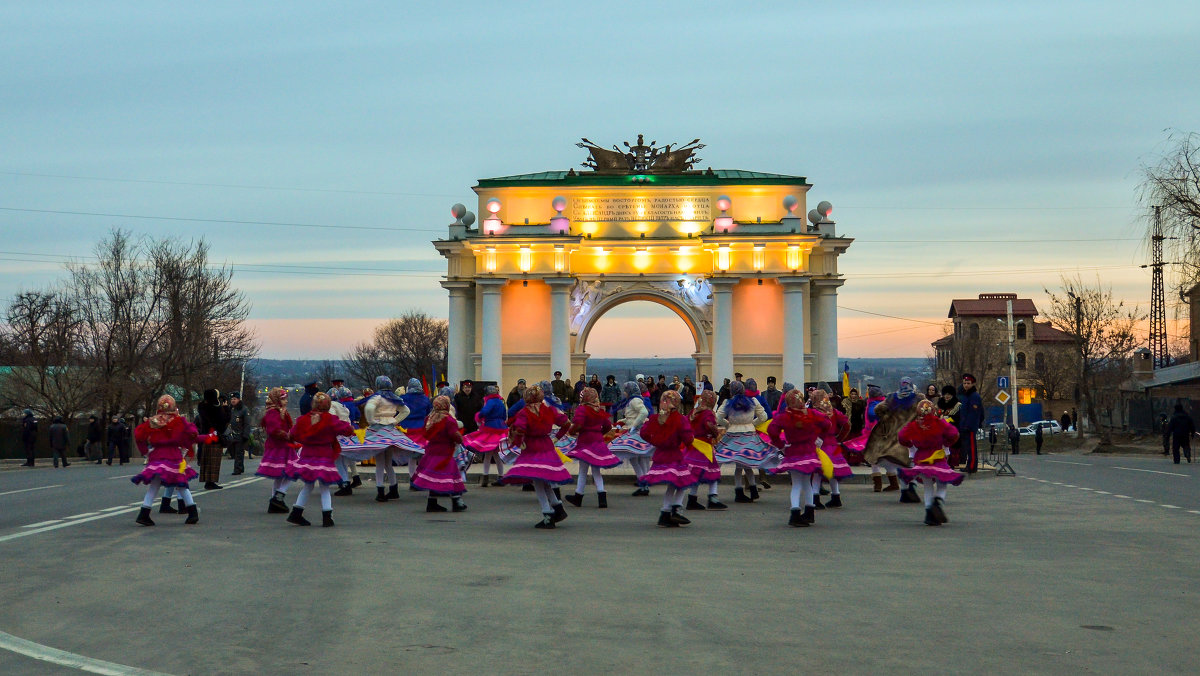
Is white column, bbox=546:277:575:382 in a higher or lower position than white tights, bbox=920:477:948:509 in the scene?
higher

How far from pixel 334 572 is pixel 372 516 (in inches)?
247

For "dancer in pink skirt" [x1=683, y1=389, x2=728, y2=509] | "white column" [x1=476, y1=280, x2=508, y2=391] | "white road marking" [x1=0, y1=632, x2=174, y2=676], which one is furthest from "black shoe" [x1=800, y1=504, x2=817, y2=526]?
"white column" [x1=476, y1=280, x2=508, y2=391]

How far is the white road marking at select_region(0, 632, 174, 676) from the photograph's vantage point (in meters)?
7.47

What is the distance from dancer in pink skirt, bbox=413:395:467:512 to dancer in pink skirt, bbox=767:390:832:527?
14.7ft

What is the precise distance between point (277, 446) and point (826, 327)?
112ft

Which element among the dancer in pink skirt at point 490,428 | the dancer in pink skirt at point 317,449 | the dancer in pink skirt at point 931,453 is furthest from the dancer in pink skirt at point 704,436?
the dancer in pink skirt at point 490,428

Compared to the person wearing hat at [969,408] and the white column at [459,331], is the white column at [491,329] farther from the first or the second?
the person wearing hat at [969,408]

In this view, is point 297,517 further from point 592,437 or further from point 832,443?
point 832,443

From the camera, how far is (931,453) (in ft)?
54.6

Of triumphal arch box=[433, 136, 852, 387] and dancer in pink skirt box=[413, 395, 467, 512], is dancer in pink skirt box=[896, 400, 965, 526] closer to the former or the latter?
dancer in pink skirt box=[413, 395, 467, 512]

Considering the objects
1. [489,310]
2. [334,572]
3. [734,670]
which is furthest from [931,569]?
[489,310]

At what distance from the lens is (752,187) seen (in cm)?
4847

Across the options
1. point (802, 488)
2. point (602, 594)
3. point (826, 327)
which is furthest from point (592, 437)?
point (826, 327)

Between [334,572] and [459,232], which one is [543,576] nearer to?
[334,572]
